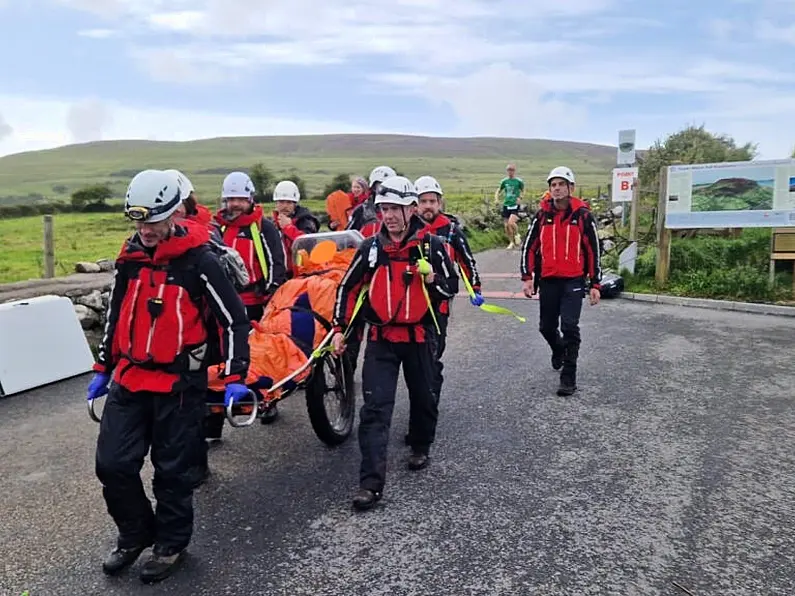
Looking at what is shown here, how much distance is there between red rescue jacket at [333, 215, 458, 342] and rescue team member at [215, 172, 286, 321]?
1231 mm

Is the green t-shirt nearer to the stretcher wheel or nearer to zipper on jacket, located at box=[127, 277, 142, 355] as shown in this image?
the stretcher wheel

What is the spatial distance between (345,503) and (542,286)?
3.55 meters

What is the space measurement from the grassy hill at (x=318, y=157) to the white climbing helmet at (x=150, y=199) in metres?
84.6

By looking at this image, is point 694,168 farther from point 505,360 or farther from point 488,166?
point 488,166

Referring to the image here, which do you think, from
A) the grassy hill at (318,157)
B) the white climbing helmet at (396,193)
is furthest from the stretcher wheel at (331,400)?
the grassy hill at (318,157)

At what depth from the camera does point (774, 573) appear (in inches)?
145

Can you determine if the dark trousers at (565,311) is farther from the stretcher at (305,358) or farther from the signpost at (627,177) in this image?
the signpost at (627,177)

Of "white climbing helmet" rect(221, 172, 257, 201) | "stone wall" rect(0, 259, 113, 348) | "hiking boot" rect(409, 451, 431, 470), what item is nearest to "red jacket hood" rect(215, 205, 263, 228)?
"white climbing helmet" rect(221, 172, 257, 201)

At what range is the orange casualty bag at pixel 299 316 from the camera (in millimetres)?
4684

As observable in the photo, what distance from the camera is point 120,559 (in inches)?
147

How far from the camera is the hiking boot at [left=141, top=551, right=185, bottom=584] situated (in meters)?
3.64

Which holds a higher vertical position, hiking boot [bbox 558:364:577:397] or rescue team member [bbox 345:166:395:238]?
rescue team member [bbox 345:166:395:238]

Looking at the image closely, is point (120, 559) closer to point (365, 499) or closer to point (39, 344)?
point (365, 499)

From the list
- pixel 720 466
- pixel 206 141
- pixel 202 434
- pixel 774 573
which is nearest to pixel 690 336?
pixel 720 466
